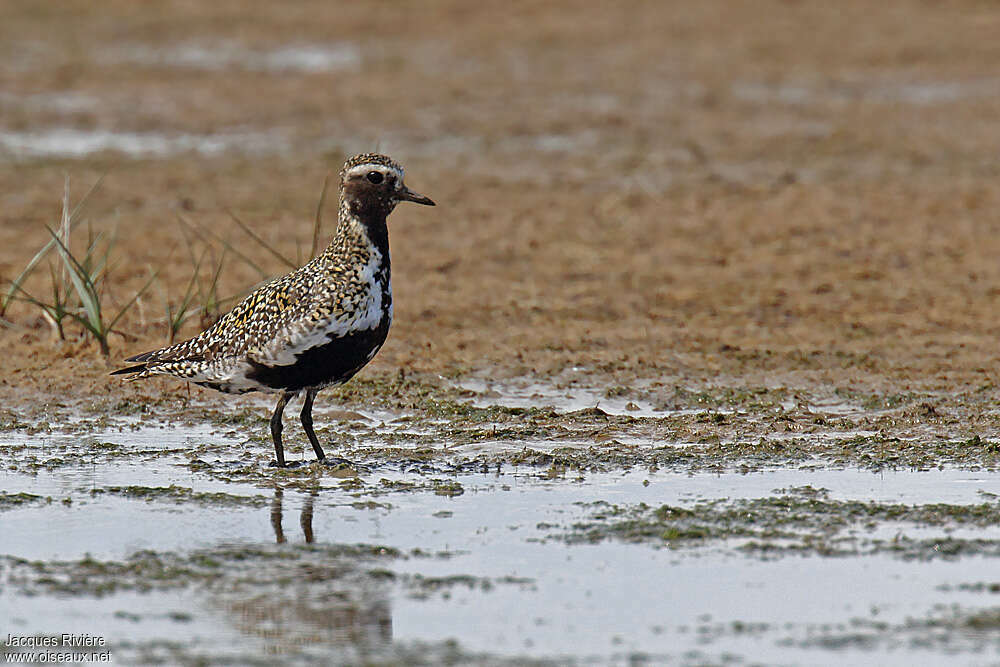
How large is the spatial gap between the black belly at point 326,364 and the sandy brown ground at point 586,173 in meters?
2.17

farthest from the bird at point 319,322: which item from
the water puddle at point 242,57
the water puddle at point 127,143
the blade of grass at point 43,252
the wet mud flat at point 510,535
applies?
the water puddle at point 242,57

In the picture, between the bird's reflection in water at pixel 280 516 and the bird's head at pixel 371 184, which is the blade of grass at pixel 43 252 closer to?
the bird's head at pixel 371 184

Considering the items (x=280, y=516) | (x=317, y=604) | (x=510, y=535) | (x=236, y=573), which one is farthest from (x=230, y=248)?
(x=317, y=604)

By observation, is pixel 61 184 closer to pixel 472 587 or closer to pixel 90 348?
pixel 90 348

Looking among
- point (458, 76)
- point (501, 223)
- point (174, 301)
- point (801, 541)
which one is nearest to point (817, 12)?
point (458, 76)

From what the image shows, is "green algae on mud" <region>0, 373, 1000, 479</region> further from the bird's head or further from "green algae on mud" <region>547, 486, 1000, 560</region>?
the bird's head

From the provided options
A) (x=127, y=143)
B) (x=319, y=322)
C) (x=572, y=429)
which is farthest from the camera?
(x=127, y=143)

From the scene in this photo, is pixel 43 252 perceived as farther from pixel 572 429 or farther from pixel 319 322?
pixel 572 429

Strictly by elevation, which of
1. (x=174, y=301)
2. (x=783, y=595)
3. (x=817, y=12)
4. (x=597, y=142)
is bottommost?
(x=783, y=595)

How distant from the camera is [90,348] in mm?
10883

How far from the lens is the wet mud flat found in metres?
5.95

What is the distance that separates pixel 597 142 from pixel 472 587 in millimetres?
12932

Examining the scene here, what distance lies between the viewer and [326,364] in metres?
8.18

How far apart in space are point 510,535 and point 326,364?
1.50 m
